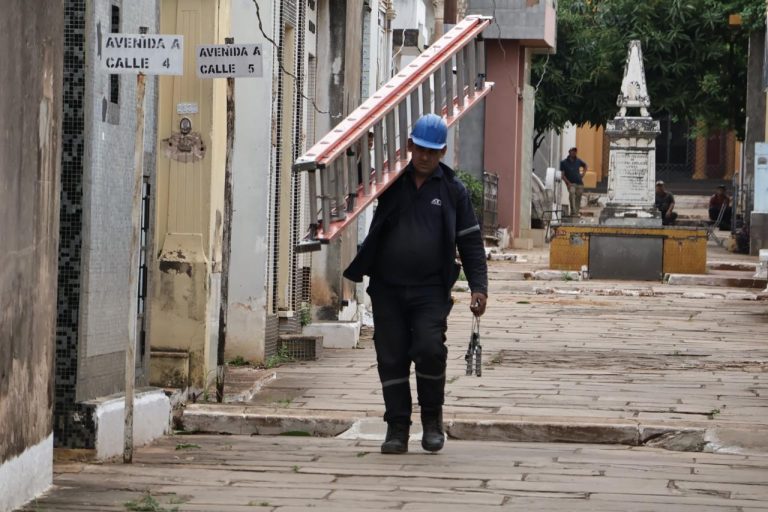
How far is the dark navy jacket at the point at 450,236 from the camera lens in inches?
388

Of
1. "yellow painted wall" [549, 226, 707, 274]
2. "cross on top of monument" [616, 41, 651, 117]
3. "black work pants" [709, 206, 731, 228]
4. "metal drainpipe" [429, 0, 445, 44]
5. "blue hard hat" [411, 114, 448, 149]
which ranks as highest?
"metal drainpipe" [429, 0, 445, 44]

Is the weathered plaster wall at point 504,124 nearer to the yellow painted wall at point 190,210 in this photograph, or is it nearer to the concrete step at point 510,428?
the yellow painted wall at point 190,210

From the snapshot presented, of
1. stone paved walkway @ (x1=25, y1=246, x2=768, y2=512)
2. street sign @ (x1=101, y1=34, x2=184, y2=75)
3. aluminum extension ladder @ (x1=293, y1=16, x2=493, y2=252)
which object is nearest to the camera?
stone paved walkway @ (x1=25, y1=246, x2=768, y2=512)

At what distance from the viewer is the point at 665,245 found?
92.5 feet

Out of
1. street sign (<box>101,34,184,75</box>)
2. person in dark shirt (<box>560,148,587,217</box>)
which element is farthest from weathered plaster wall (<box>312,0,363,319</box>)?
person in dark shirt (<box>560,148,587,217</box>)

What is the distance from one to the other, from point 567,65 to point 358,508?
37353mm

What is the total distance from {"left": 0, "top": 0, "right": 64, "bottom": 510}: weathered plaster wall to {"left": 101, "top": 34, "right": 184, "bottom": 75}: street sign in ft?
1.91

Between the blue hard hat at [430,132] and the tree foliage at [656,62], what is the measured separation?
31.6m

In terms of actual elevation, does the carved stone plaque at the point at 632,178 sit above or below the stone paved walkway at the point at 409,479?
above

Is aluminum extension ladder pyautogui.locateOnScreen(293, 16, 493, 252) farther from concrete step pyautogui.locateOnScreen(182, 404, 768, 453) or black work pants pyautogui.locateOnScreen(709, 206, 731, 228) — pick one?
black work pants pyautogui.locateOnScreen(709, 206, 731, 228)

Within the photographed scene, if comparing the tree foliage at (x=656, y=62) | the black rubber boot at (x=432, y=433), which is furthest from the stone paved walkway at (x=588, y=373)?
the tree foliage at (x=656, y=62)

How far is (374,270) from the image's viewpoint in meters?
9.92

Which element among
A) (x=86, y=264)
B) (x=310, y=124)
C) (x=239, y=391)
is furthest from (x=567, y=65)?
(x=86, y=264)

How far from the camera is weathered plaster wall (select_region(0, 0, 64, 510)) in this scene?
7715 millimetres
